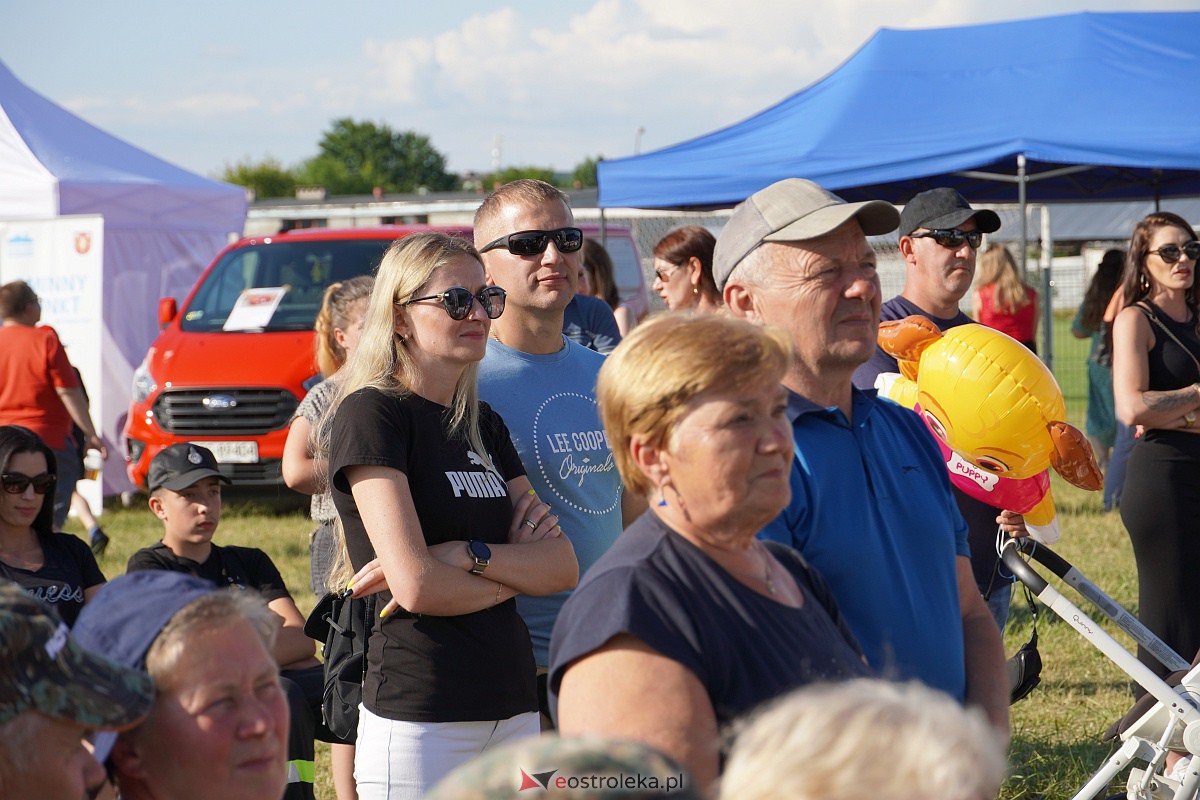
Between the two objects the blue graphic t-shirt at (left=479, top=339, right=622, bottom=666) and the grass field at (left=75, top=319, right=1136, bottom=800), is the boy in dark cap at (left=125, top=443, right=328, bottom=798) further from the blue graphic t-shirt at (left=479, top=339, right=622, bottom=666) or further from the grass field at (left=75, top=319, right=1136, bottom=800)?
the blue graphic t-shirt at (left=479, top=339, right=622, bottom=666)

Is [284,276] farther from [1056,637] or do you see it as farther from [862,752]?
[862,752]

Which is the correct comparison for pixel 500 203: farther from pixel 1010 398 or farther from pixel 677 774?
pixel 677 774

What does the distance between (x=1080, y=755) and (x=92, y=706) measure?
4.15 meters

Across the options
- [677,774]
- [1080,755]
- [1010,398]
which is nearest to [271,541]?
[1080,755]

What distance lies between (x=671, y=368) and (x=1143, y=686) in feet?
7.65

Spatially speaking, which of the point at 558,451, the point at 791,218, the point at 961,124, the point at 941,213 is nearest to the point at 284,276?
the point at 961,124

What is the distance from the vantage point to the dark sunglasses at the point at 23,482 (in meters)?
4.18

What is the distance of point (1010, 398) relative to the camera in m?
3.31

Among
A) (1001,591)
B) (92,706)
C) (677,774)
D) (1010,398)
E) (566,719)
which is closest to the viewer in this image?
(677,774)

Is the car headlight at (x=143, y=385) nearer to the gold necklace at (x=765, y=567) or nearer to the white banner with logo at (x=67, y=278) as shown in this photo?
the white banner with logo at (x=67, y=278)

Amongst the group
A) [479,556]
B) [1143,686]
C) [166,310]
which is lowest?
[1143,686]

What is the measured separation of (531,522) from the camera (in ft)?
9.27

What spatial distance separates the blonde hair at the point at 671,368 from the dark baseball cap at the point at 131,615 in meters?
0.65

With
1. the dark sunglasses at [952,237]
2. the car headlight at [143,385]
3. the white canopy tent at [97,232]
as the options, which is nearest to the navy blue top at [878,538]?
the dark sunglasses at [952,237]
